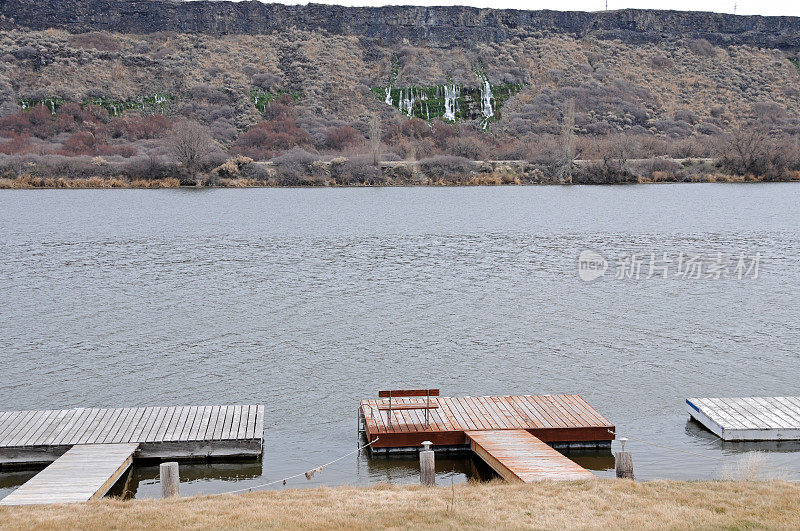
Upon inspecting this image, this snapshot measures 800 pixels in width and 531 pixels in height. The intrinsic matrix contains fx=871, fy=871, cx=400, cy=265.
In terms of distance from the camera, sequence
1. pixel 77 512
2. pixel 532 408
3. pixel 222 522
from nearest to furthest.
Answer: pixel 222 522
pixel 77 512
pixel 532 408

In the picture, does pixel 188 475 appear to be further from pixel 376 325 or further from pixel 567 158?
pixel 567 158

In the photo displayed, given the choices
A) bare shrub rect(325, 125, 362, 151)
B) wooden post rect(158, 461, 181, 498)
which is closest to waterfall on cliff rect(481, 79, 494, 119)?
bare shrub rect(325, 125, 362, 151)

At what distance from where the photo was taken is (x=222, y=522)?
10016 mm

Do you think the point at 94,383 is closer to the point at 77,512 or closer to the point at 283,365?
the point at 283,365

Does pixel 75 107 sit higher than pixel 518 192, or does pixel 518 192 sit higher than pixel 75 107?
pixel 75 107

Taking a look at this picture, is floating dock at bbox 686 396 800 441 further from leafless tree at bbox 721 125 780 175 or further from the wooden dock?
leafless tree at bbox 721 125 780 175

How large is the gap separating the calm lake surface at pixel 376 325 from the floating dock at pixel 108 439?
37cm

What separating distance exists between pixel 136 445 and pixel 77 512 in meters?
3.62

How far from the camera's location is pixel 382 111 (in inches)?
4055

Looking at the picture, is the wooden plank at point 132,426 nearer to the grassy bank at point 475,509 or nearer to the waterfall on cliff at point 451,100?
the grassy bank at point 475,509

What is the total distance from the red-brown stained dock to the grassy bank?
10.1 feet

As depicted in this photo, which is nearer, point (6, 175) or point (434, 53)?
point (6, 175)

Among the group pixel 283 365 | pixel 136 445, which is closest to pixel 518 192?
pixel 283 365

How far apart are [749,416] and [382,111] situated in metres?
89.8
